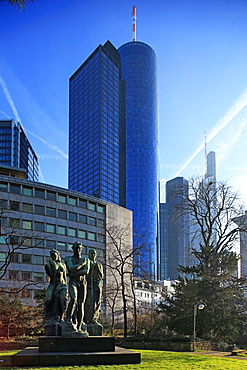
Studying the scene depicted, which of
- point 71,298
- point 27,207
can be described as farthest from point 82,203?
point 71,298

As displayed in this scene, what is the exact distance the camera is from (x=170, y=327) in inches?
1289

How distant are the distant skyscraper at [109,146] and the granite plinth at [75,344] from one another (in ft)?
461

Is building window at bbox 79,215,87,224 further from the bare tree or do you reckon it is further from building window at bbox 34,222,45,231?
the bare tree

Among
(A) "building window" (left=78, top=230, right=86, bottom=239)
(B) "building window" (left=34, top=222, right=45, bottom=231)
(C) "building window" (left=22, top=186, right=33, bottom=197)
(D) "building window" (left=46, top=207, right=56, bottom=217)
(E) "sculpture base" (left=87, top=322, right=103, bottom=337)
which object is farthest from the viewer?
(A) "building window" (left=78, top=230, right=86, bottom=239)

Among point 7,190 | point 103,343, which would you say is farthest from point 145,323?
point 103,343

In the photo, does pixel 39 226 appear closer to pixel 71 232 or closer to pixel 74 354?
pixel 71 232

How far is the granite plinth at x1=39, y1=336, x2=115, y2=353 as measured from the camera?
1407cm

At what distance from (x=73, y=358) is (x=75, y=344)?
38.0 inches

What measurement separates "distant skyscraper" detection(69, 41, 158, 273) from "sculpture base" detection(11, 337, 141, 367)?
140727 millimetres

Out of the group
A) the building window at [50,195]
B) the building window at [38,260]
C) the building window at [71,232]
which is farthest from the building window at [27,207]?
the building window at [71,232]

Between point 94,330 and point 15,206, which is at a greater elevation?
point 15,206

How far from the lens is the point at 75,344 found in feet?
46.9

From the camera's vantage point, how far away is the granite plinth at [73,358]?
13.0 m

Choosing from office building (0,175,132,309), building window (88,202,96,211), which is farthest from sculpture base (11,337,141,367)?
building window (88,202,96,211)
